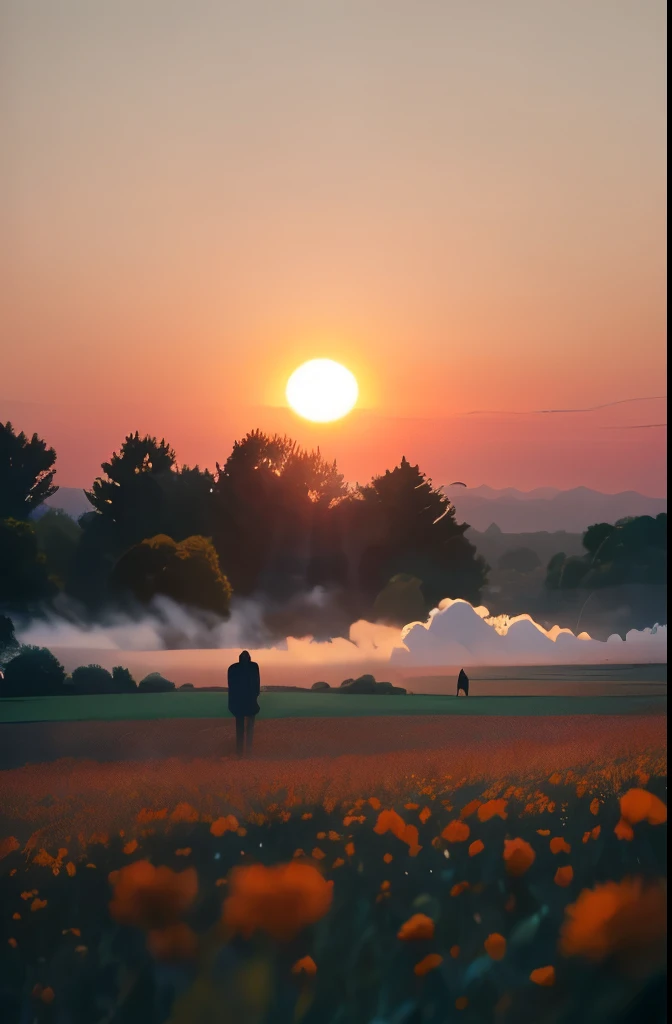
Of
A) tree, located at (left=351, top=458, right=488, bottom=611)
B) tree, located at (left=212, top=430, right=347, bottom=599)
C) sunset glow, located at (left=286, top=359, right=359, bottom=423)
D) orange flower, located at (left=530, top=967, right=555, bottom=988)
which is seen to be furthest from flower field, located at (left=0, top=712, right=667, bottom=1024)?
sunset glow, located at (left=286, top=359, right=359, bottom=423)

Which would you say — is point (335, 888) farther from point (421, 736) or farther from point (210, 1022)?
point (421, 736)

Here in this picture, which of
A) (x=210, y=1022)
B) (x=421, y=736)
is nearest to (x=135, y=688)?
(x=421, y=736)

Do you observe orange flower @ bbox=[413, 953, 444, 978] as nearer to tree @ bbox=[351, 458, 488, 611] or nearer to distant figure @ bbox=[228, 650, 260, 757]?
distant figure @ bbox=[228, 650, 260, 757]

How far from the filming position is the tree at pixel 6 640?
19.6 feet

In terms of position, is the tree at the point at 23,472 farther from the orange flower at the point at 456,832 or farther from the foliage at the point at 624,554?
the foliage at the point at 624,554

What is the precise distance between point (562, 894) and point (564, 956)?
1.00ft

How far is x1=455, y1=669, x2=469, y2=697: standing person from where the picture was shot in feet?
19.9

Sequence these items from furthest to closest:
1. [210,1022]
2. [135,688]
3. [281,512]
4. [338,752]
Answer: [281,512]
[135,688]
[338,752]
[210,1022]

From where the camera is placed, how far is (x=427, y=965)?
4.49 metres

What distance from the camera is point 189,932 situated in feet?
15.0

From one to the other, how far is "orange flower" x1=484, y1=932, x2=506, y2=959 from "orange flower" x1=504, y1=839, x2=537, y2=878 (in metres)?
0.37

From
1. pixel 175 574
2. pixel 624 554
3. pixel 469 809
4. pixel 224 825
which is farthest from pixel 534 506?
pixel 224 825

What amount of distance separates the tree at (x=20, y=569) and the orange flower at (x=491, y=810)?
2745 millimetres

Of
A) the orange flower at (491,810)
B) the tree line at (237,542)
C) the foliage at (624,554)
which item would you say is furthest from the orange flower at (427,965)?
the foliage at (624,554)
